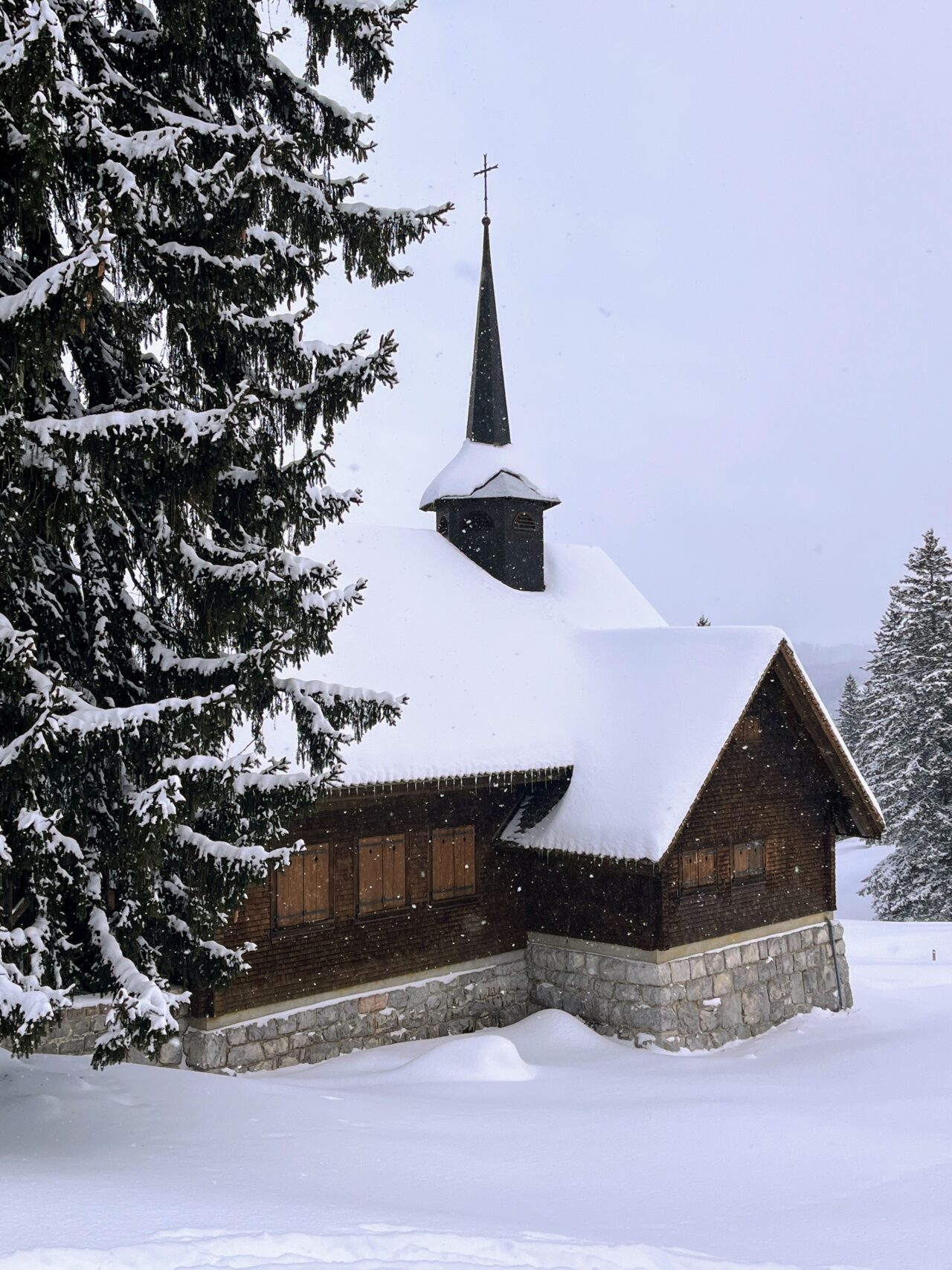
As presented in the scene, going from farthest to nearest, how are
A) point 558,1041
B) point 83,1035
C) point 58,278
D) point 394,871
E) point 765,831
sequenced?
point 765,831
point 558,1041
point 394,871
point 83,1035
point 58,278

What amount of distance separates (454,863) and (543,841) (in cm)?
119

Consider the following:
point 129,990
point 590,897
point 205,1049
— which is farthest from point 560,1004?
point 129,990

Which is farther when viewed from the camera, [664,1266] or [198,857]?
[198,857]

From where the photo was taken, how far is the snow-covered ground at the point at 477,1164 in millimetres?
5453

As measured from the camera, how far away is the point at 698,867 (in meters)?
14.4

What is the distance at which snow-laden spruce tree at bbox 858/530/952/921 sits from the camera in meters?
28.6

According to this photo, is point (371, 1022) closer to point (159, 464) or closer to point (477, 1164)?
point (477, 1164)

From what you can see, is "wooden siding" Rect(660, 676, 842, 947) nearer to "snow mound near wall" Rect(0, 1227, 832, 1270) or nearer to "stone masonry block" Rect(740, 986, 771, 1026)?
"stone masonry block" Rect(740, 986, 771, 1026)

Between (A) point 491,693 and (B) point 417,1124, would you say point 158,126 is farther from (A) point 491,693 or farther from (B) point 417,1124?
(A) point 491,693

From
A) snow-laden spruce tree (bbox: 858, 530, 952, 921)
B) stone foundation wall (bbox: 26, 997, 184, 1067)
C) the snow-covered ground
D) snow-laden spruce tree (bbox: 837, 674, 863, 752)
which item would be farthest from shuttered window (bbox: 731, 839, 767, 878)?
snow-laden spruce tree (bbox: 837, 674, 863, 752)

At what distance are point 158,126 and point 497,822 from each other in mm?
9898

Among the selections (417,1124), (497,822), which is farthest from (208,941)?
(497,822)

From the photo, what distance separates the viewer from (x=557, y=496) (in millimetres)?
18750

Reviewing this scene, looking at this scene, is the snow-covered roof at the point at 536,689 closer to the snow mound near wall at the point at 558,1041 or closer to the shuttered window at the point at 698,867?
the shuttered window at the point at 698,867
